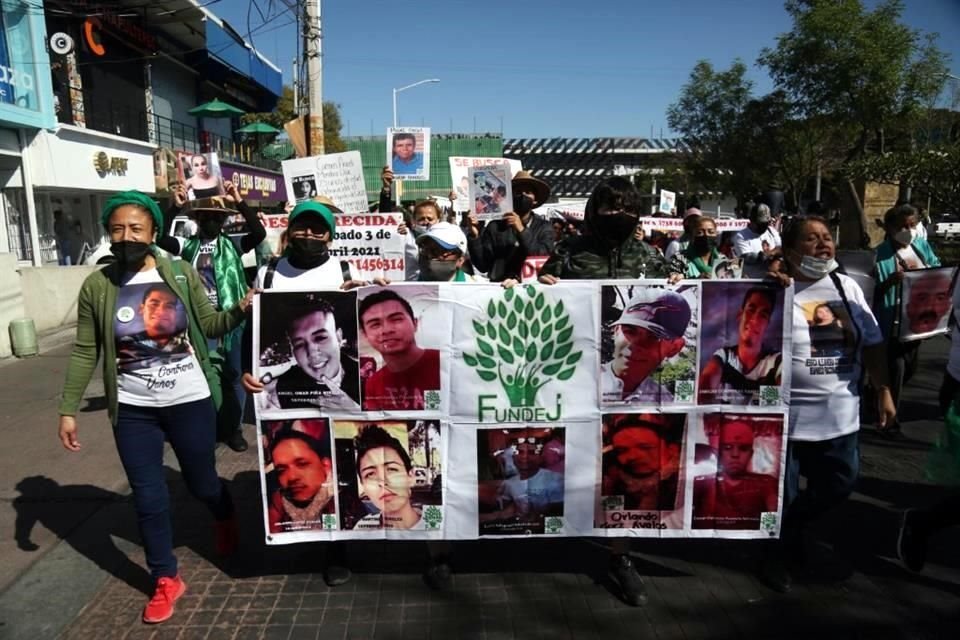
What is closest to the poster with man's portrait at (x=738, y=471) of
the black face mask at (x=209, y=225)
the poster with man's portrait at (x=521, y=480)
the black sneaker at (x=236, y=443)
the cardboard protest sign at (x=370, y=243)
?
the poster with man's portrait at (x=521, y=480)

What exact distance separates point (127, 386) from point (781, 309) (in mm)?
3127

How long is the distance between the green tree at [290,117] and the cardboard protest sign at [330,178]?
94.1 feet

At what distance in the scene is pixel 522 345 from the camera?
3439 millimetres

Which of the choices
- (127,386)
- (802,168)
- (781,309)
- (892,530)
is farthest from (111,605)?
(802,168)

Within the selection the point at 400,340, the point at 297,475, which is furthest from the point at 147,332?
the point at 400,340

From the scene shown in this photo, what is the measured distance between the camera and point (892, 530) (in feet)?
13.8

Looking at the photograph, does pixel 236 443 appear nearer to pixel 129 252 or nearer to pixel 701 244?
pixel 129 252

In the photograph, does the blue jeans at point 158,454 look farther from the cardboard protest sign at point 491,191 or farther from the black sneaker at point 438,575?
the cardboard protest sign at point 491,191

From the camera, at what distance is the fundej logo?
3.42 metres

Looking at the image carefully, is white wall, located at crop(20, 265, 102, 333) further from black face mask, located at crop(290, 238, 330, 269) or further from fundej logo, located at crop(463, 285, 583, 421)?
fundej logo, located at crop(463, 285, 583, 421)

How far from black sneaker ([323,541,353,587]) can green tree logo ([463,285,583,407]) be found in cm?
123

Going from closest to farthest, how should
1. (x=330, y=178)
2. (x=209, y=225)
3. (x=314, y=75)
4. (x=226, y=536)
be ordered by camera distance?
(x=226, y=536) < (x=209, y=225) < (x=330, y=178) < (x=314, y=75)

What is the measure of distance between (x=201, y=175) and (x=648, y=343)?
4.00m

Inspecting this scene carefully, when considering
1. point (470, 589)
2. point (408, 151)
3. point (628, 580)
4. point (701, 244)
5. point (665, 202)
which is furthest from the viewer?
point (665, 202)
